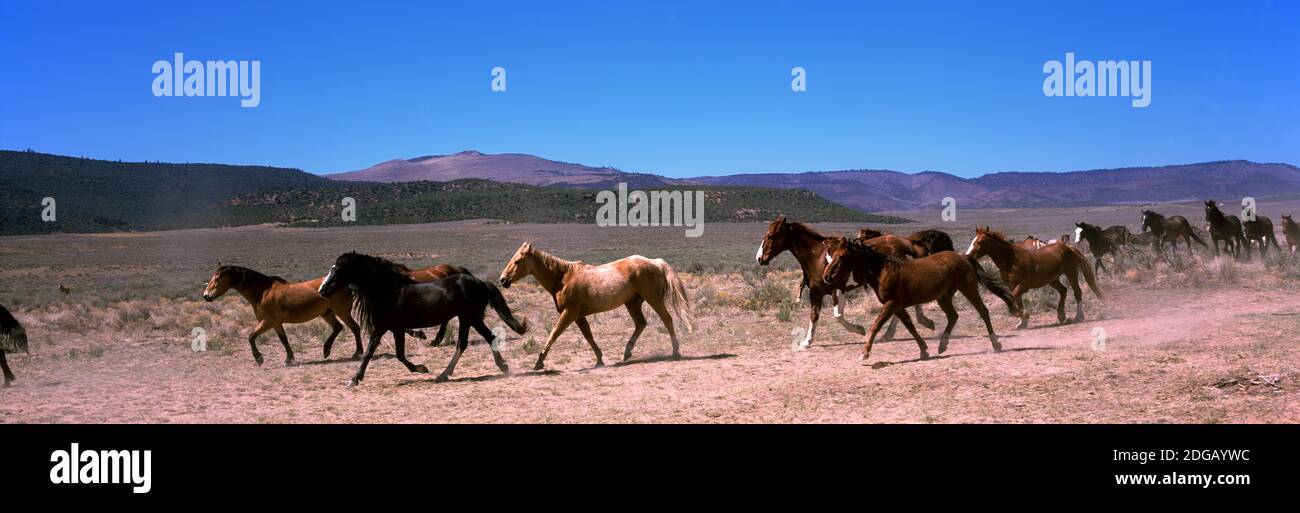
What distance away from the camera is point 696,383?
10.2 metres

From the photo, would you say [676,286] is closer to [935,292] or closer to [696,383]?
[696,383]

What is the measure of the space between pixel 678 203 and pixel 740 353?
99.5 m

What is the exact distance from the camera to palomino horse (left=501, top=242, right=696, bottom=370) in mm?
11477

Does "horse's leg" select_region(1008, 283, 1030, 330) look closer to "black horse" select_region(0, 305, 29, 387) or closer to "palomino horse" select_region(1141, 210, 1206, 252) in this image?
"palomino horse" select_region(1141, 210, 1206, 252)

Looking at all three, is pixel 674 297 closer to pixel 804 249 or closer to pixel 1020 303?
pixel 804 249

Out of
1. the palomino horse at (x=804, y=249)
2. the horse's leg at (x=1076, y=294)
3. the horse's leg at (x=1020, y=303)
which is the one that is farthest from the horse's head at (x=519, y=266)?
→ the horse's leg at (x=1076, y=294)

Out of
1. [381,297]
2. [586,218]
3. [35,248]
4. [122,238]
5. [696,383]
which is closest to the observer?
[696,383]

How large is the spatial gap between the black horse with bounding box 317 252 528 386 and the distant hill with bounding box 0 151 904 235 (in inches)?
3089

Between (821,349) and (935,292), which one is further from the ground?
(935,292)

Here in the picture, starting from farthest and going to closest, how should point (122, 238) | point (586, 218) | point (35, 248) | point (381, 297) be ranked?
1. point (586, 218)
2. point (122, 238)
3. point (35, 248)
4. point (381, 297)

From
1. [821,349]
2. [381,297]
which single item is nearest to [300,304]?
[381,297]

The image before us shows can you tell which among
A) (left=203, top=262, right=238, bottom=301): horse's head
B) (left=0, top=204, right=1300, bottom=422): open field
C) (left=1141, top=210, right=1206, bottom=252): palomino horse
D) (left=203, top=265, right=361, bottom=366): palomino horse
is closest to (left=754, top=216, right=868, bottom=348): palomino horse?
(left=0, top=204, right=1300, bottom=422): open field

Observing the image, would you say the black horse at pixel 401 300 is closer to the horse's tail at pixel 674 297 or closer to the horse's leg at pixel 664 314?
the horse's leg at pixel 664 314

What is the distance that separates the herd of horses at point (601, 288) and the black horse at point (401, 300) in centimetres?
1
